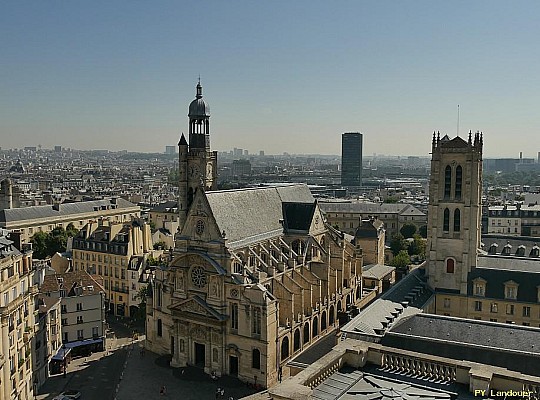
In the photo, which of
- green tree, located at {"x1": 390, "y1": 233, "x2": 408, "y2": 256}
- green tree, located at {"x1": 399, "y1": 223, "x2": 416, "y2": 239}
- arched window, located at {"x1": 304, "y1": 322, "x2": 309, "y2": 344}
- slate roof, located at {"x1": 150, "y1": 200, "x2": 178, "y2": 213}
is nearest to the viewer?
arched window, located at {"x1": 304, "y1": 322, "x2": 309, "y2": 344}

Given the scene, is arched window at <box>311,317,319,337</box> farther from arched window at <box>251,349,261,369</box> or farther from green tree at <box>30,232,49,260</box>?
green tree at <box>30,232,49,260</box>

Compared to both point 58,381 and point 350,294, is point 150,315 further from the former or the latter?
point 350,294

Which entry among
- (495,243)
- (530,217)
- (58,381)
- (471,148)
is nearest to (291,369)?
(58,381)

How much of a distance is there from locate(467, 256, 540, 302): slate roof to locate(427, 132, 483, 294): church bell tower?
1.18m

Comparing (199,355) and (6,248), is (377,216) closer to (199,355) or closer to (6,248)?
(199,355)

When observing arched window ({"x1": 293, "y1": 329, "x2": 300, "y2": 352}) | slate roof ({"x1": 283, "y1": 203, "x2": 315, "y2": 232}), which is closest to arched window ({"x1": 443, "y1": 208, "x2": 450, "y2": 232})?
slate roof ({"x1": 283, "y1": 203, "x2": 315, "y2": 232})

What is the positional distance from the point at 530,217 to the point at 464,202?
65687 mm

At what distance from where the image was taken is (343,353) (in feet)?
54.5

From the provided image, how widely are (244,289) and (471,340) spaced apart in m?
21.0

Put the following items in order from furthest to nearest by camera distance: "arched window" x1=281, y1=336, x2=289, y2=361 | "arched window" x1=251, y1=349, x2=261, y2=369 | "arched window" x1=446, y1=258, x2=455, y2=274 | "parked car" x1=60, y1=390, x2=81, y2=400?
"arched window" x1=446, y1=258, x2=455, y2=274, "arched window" x1=281, y1=336, x2=289, y2=361, "arched window" x1=251, y1=349, x2=261, y2=369, "parked car" x1=60, y1=390, x2=81, y2=400

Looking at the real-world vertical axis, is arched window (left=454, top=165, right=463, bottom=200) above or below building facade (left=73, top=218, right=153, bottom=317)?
above

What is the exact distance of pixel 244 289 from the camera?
50156 millimetres

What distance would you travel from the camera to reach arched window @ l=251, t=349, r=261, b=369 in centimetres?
4991

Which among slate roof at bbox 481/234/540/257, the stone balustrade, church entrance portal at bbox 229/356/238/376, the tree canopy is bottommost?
church entrance portal at bbox 229/356/238/376
